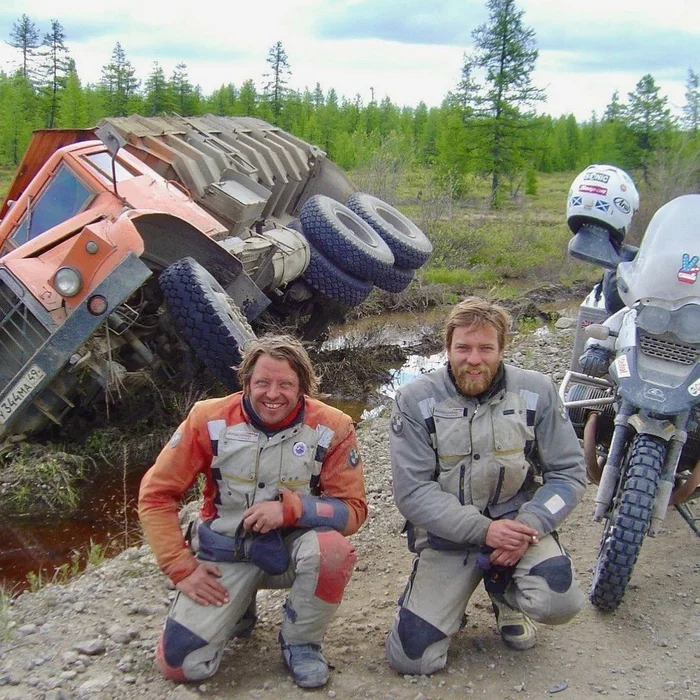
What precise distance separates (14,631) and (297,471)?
59.7 inches

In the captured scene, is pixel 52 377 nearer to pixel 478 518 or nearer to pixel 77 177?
pixel 77 177

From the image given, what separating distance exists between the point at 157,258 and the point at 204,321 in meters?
1.00

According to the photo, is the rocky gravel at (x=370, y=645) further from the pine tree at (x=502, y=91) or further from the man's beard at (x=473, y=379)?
the pine tree at (x=502, y=91)

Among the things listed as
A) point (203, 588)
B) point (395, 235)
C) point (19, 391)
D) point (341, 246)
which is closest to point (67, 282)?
point (19, 391)

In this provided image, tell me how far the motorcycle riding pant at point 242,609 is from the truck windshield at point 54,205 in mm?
4830

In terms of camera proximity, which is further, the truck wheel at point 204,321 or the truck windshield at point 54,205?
the truck windshield at point 54,205

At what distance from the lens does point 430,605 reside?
3398 mm

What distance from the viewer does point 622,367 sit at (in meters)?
3.87

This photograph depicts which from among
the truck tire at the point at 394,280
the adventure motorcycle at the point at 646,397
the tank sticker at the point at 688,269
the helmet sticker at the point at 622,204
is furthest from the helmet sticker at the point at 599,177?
the truck tire at the point at 394,280

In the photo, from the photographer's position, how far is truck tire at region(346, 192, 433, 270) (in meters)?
10.7

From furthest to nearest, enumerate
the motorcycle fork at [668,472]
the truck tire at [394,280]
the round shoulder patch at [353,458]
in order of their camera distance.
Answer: the truck tire at [394,280]
the motorcycle fork at [668,472]
the round shoulder patch at [353,458]

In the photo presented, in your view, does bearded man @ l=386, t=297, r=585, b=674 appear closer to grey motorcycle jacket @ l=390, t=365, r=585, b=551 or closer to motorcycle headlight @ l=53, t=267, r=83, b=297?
grey motorcycle jacket @ l=390, t=365, r=585, b=551

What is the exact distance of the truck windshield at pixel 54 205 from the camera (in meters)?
7.38

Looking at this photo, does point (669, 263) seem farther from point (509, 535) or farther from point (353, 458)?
point (353, 458)
